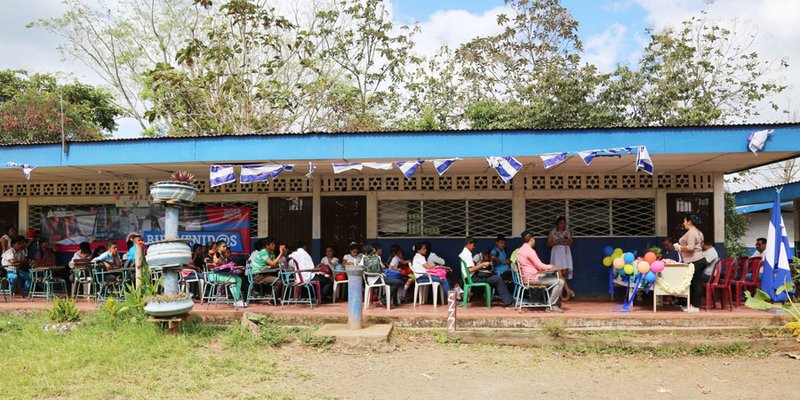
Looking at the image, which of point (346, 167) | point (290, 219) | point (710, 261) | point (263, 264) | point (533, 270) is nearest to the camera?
point (533, 270)

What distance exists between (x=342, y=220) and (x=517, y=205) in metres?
3.22

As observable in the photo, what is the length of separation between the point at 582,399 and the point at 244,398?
2.98m

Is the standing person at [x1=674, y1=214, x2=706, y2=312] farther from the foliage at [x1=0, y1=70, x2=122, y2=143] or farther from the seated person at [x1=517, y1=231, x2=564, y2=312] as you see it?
the foliage at [x1=0, y1=70, x2=122, y2=143]

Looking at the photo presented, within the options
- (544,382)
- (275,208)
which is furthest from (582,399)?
(275,208)

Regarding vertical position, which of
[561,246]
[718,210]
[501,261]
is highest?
[718,210]

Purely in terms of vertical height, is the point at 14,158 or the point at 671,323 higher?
the point at 14,158

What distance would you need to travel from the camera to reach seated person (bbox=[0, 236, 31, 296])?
33.9ft

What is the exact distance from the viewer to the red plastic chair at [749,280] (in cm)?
877

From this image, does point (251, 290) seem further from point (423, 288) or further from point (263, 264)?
point (423, 288)

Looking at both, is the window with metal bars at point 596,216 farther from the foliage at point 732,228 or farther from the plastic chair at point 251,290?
the foliage at point 732,228

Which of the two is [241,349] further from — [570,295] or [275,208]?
[570,295]

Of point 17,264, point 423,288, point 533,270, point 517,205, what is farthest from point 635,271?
point 17,264

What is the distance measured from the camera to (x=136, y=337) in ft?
22.8

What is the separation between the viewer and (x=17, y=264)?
34.0 feet
